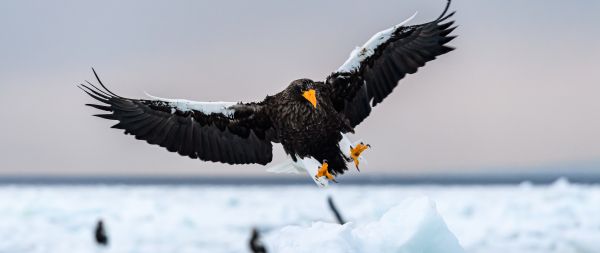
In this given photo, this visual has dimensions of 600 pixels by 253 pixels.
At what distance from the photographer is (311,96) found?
5.73 m

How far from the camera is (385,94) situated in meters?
6.45

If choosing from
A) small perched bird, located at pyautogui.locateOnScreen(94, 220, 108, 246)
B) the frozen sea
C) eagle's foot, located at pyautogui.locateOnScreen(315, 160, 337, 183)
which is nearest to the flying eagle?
eagle's foot, located at pyautogui.locateOnScreen(315, 160, 337, 183)

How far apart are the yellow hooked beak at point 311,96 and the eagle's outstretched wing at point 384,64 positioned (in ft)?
1.82

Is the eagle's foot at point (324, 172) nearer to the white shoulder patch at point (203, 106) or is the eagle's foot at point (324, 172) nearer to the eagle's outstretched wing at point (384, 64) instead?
the eagle's outstretched wing at point (384, 64)

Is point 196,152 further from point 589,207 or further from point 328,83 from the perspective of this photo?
point 589,207

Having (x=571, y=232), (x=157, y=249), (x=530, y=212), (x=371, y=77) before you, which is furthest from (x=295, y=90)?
(x=530, y=212)

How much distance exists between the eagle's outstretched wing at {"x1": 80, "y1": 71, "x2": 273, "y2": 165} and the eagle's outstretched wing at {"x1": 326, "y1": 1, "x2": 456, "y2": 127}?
800 millimetres

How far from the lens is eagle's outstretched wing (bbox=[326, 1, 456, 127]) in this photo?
6.34m

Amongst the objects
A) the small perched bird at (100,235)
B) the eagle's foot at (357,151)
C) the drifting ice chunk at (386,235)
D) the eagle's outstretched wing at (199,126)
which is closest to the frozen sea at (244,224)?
the small perched bird at (100,235)

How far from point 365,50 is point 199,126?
70.2 inches

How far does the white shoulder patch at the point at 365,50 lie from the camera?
6.24 metres

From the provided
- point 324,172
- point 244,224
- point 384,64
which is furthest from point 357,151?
point 244,224

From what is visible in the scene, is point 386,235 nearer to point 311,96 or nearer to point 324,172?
point 324,172

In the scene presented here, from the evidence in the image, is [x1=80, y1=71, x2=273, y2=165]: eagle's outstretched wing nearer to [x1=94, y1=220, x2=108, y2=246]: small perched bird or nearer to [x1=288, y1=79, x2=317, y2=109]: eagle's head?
[x1=288, y1=79, x2=317, y2=109]: eagle's head
